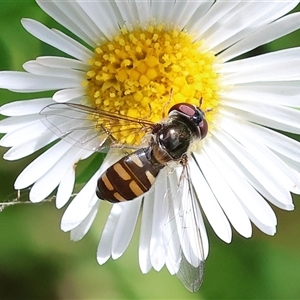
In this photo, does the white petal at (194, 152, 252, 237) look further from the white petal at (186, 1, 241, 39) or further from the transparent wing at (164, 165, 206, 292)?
the white petal at (186, 1, 241, 39)

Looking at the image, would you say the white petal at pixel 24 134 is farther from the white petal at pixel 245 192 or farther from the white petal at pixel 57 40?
the white petal at pixel 245 192

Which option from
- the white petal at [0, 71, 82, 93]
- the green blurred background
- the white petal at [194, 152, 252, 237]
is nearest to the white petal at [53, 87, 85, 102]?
the white petal at [0, 71, 82, 93]

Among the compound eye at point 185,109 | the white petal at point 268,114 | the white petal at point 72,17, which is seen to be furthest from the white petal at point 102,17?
the white petal at point 268,114

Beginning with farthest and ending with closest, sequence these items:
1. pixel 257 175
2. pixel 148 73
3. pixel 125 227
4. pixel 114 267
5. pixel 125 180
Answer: pixel 114 267 → pixel 125 227 → pixel 257 175 → pixel 148 73 → pixel 125 180

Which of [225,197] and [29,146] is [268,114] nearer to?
[225,197]

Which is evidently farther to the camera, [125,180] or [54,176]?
[54,176]

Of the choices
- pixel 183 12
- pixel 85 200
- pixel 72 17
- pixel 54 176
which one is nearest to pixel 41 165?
pixel 54 176

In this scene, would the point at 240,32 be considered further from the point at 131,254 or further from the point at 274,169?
the point at 131,254
